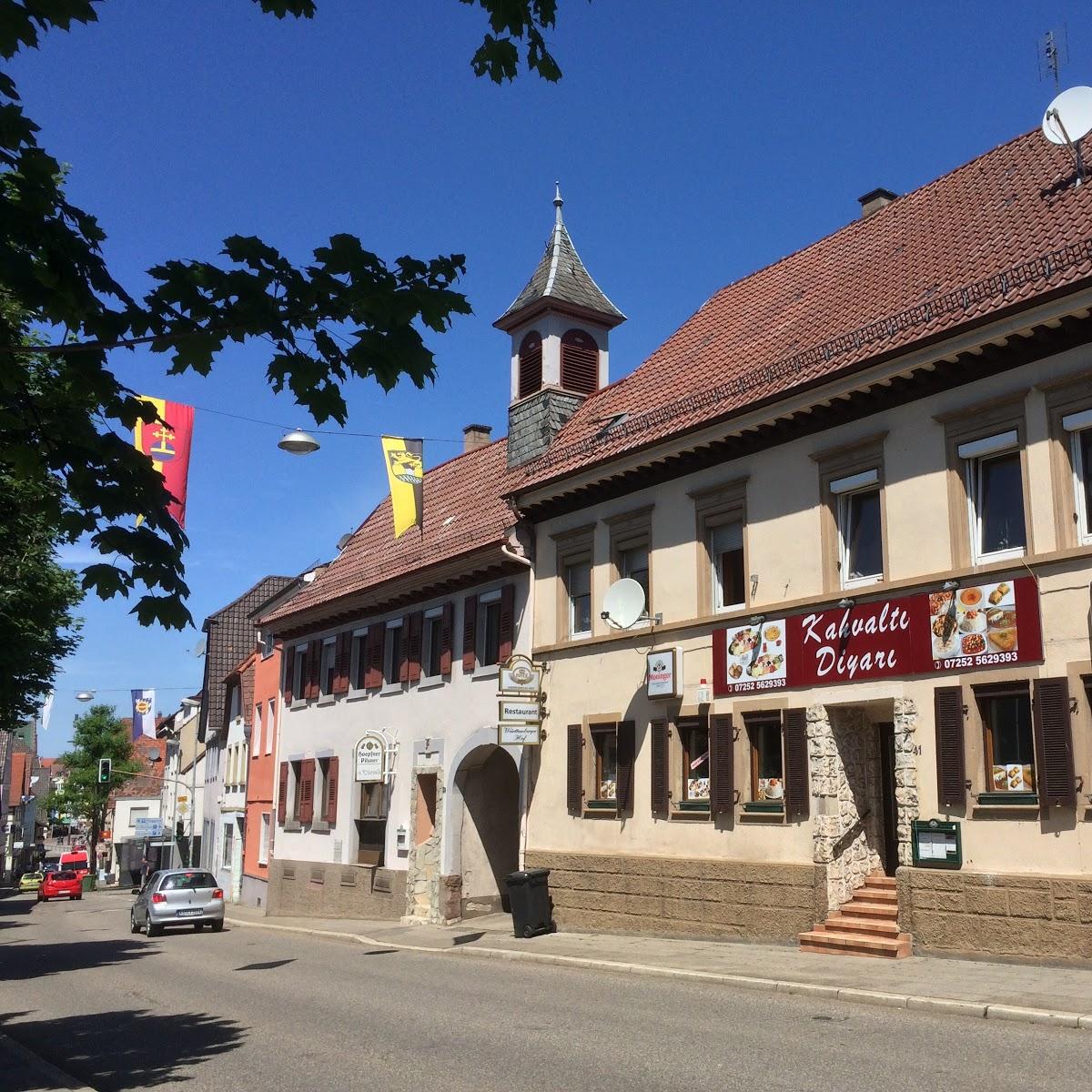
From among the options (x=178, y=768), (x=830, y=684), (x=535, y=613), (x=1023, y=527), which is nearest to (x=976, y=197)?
(x=1023, y=527)

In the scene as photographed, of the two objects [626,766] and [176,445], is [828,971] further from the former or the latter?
[176,445]

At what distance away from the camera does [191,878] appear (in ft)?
92.9

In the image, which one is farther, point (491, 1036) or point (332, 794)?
point (332, 794)

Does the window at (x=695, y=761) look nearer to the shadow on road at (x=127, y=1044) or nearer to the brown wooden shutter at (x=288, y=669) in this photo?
the shadow on road at (x=127, y=1044)

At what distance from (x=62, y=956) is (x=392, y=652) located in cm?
1046

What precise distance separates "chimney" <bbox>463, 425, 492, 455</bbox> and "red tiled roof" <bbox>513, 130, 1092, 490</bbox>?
863 centimetres

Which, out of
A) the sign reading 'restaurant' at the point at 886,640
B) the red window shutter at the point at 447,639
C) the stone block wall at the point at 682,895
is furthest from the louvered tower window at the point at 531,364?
the stone block wall at the point at 682,895

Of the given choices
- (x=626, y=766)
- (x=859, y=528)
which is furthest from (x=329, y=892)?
(x=859, y=528)

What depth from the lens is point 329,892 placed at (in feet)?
103

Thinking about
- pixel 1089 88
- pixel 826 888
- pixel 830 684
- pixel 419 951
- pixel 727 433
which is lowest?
pixel 419 951

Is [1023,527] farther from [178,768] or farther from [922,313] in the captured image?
[178,768]

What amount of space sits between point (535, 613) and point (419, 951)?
6778mm

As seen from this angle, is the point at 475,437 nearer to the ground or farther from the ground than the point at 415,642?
farther from the ground

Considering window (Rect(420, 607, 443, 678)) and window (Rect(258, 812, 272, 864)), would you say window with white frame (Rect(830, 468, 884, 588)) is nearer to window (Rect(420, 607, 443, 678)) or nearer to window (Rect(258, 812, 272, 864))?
window (Rect(420, 607, 443, 678))
